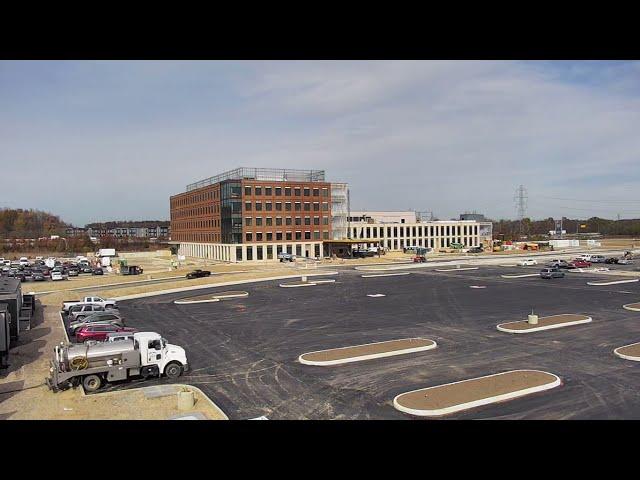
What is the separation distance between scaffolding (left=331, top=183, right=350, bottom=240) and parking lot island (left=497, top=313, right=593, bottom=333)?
79.1 meters

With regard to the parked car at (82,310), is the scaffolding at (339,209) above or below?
above

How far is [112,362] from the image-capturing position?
70.6ft

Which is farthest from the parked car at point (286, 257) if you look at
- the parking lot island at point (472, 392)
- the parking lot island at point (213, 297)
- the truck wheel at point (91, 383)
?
the parking lot island at point (472, 392)

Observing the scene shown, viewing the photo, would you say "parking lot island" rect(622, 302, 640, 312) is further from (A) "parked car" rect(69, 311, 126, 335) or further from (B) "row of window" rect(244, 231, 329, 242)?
(B) "row of window" rect(244, 231, 329, 242)

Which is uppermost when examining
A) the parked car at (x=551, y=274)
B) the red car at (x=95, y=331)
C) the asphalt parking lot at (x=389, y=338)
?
the parked car at (x=551, y=274)

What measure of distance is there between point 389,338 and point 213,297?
24.1m

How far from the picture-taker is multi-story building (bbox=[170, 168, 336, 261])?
309 ft

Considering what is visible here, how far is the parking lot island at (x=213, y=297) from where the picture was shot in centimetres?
4650

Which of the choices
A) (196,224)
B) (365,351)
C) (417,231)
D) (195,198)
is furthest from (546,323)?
(417,231)

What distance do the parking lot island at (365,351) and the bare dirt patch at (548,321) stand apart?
7.19 meters

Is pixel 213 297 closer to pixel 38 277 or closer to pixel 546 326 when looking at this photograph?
pixel 546 326

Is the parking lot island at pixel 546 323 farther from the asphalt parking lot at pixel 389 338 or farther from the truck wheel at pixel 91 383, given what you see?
the truck wheel at pixel 91 383

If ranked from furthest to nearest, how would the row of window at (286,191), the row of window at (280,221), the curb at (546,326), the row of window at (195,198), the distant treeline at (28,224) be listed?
the distant treeline at (28,224) → the row of window at (195,198) → the row of window at (286,191) → the row of window at (280,221) → the curb at (546,326)
